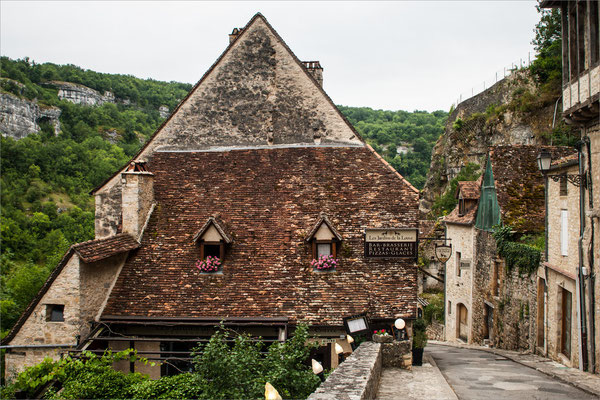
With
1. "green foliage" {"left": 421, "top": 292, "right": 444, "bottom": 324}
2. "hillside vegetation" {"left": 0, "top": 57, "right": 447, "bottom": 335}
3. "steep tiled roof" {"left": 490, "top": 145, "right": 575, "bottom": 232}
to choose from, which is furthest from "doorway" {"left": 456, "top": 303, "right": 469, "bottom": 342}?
"hillside vegetation" {"left": 0, "top": 57, "right": 447, "bottom": 335}

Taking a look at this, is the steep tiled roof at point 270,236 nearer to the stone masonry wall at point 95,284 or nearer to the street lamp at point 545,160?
the stone masonry wall at point 95,284

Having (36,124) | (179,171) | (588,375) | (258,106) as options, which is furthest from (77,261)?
(36,124)

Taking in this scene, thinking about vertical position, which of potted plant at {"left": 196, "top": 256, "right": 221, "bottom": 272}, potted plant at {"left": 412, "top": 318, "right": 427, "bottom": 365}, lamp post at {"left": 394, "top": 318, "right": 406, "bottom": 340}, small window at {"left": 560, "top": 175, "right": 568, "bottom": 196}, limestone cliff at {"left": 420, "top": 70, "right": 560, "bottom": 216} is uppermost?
limestone cliff at {"left": 420, "top": 70, "right": 560, "bottom": 216}

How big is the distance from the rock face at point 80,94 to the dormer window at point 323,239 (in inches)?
3676

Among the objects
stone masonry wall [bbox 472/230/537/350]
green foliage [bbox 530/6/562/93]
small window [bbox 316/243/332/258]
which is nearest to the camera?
small window [bbox 316/243/332/258]

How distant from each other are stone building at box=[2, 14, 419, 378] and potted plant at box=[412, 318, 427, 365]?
776 millimetres

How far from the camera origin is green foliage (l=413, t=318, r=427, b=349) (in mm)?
12969

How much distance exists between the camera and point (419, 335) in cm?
1316

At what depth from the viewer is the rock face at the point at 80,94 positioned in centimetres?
9794

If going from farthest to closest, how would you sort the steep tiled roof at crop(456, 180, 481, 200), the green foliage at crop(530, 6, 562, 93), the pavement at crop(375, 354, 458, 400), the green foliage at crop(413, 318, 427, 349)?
the green foliage at crop(530, 6, 562, 93), the steep tiled roof at crop(456, 180, 481, 200), the green foliage at crop(413, 318, 427, 349), the pavement at crop(375, 354, 458, 400)

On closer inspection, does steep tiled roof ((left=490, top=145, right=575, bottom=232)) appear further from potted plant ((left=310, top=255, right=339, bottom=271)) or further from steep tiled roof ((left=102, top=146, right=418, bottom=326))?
potted plant ((left=310, top=255, right=339, bottom=271))

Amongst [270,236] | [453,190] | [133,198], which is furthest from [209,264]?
[453,190]

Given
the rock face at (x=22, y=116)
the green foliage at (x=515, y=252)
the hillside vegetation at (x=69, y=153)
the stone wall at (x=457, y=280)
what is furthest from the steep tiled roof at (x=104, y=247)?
the rock face at (x=22, y=116)

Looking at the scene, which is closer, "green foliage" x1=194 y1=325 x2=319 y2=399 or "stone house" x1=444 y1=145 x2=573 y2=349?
"green foliage" x1=194 y1=325 x2=319 y2=399
